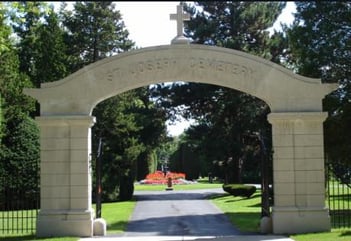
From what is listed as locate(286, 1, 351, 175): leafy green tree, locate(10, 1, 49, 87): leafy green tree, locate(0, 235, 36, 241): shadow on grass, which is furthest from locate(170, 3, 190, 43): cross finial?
locate(10, 1, 49, 87): leafy green tree

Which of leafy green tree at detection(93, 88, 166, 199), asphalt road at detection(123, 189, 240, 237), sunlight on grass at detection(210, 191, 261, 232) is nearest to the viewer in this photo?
asphalt road at detection(123, 189, 240, 237)

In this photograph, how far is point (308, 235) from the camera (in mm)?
13586

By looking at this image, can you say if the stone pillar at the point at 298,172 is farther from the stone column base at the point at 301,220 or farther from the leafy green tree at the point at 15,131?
the leafy green tree at the point at 15,131

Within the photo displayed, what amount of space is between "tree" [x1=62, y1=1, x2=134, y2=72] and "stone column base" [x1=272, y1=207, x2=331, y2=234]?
23.0m

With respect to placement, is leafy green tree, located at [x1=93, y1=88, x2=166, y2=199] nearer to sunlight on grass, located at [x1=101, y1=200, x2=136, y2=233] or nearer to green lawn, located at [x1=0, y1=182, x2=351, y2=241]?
green lawn, located at [x1=0, y1=182, x2=351, y2=241]

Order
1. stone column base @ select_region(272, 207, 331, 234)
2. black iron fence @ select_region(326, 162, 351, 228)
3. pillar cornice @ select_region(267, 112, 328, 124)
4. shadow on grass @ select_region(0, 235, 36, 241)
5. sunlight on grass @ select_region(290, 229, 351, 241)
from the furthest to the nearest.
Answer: black iron fence @ select_region(326, 162, 351, 228), pillar cornice @ select_region(267, 112, 328, 124), stone column base @ select_region(272, 207, 331, 234), shadow on grass @ select_region(0, 235, 36, 241), sunlight on grass @ select_region(290, 229, 351, 241)

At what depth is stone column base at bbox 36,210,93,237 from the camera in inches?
557

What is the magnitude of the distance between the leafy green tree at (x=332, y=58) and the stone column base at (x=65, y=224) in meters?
10.2

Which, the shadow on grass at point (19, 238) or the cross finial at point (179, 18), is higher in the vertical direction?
the cross finial at point (179, 18)

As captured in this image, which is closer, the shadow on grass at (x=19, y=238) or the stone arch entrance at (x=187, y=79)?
the shadow on grass at (x=19, y=238)

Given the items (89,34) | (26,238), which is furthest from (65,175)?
(89,34)

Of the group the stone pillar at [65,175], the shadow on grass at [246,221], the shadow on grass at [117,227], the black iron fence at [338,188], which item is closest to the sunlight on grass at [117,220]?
the shadow on grass at [117,227]

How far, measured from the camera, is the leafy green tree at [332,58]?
821 inches

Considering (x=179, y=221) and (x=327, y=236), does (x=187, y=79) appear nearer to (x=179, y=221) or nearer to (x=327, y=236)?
(x=327, y=236)
